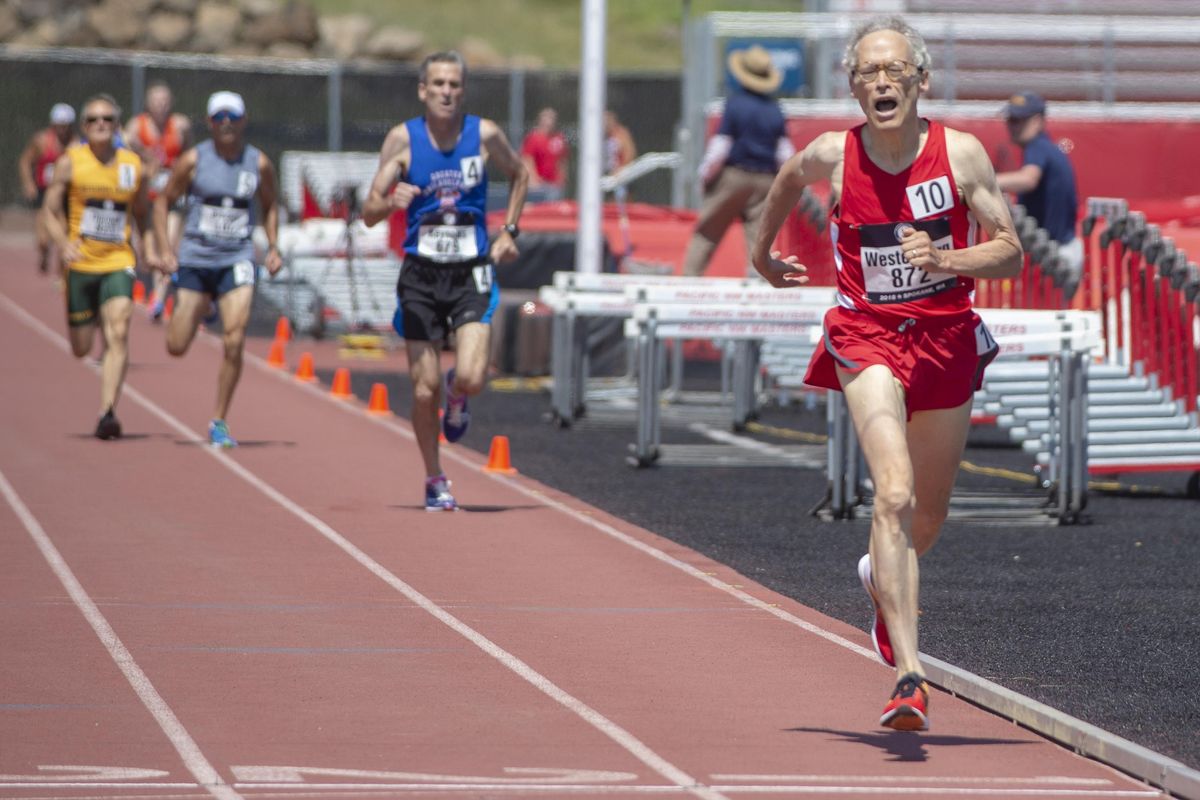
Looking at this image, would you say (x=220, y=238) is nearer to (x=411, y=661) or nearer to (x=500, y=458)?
(x=500, y=458)

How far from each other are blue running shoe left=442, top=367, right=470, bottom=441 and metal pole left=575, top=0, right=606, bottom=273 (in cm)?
661

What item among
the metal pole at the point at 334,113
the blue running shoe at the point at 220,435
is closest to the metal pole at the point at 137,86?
the metal pole at the point at 334,113

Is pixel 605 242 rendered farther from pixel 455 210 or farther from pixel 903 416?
pixel 903 416

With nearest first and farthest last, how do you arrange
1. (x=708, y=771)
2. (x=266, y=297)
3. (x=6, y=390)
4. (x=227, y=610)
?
1. (x=708, y=771)
2. (x=227, y=610)
3. (x=6, y=390)
4. (x=266, y=297)

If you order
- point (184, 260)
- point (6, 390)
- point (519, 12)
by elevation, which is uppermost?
point (519, 12)

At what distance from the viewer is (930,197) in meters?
7.11

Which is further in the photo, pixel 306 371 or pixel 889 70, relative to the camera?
pixel 306 371

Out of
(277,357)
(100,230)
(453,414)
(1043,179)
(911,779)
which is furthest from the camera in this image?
(277,357)

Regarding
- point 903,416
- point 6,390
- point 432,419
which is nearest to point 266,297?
Result: point 6,390

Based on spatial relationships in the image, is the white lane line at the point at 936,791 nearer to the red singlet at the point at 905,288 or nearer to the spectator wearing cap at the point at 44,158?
the red singlet at the point at 905,288

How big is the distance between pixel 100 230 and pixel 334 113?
74.2ft

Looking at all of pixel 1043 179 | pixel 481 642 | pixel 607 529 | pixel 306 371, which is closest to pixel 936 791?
pixel 481 642

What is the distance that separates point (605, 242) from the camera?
21609mm

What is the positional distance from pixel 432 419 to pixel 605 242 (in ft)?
32.6
